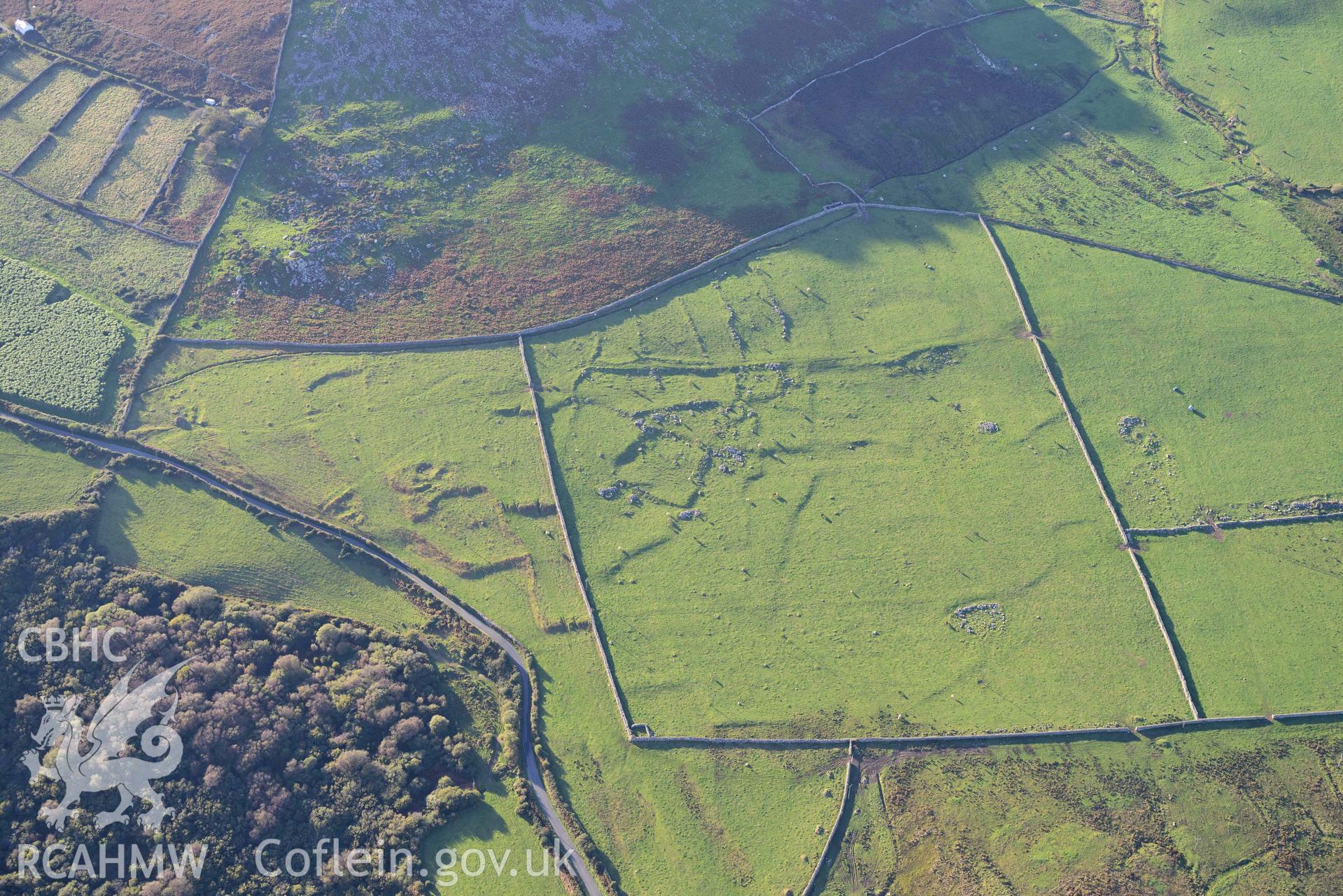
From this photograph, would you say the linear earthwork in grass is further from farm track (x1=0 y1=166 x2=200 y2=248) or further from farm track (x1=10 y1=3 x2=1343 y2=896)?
farm track (x1=10 y1=3 x2=1343 y2=896)

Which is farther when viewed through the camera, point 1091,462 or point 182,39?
point 182,39

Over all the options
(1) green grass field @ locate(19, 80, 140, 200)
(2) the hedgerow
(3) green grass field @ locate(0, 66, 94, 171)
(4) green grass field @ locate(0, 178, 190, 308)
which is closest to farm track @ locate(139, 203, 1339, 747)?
(2) the hedgerow

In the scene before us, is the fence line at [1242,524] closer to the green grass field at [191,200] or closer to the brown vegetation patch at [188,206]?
the brown vegetation patch at [188,206]

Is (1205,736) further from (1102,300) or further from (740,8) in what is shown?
(740,8)

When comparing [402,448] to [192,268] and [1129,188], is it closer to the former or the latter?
[192,268]

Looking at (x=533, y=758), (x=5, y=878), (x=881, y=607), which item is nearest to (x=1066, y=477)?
(x=881, y=607)

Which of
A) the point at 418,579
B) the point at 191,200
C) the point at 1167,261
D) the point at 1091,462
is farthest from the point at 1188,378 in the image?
the point at 191,200
